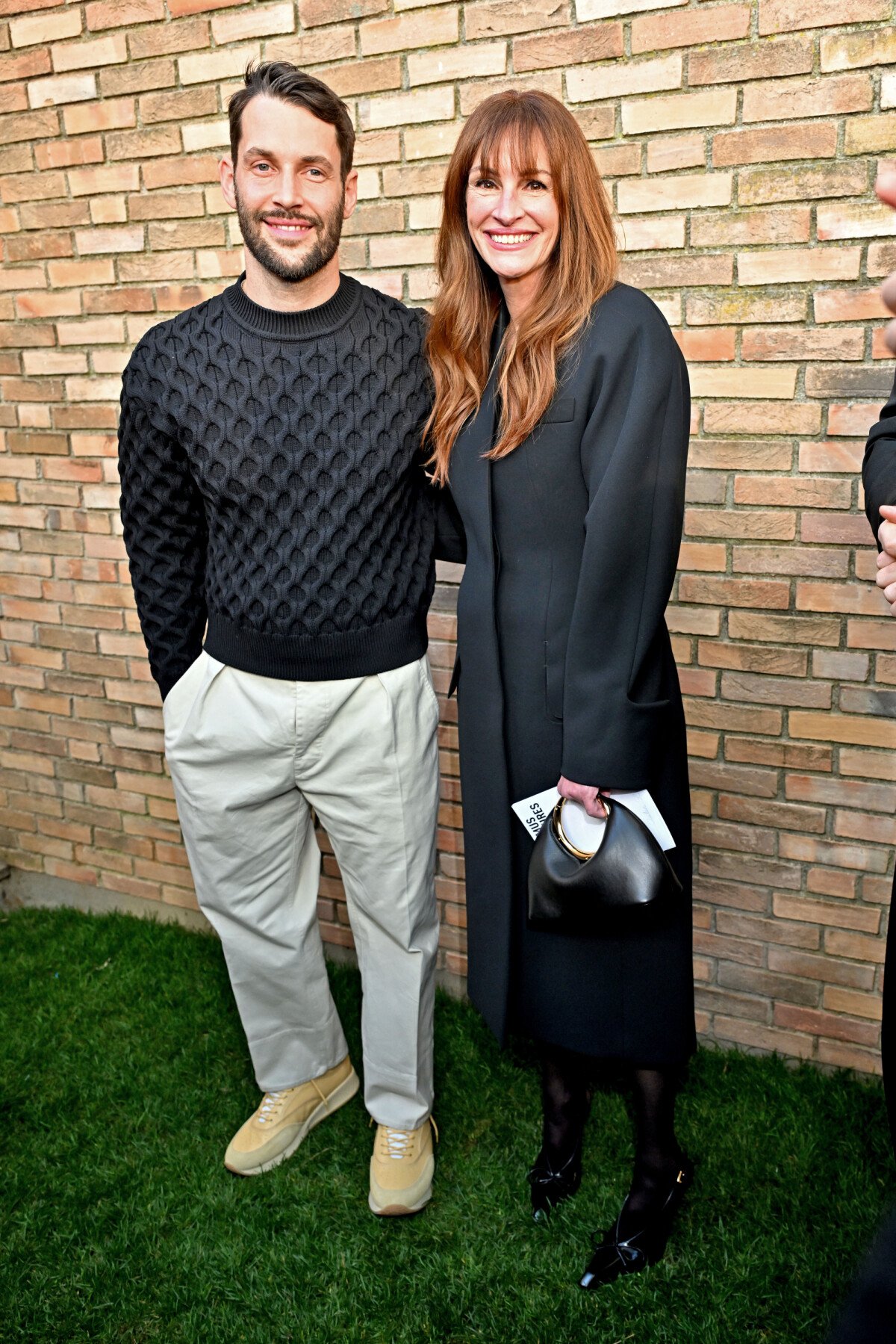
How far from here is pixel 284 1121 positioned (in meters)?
2.79

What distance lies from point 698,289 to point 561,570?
904 millimetres

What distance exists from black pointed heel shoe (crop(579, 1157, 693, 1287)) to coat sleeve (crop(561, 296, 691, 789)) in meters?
1.01

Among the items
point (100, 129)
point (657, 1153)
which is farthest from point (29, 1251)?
point (100, 129)

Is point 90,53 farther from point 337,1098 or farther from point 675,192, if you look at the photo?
point 337,1098

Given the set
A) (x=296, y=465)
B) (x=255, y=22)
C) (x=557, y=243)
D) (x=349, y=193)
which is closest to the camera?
(x=557, y=243)

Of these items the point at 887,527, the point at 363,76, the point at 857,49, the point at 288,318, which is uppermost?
the point at 363,76

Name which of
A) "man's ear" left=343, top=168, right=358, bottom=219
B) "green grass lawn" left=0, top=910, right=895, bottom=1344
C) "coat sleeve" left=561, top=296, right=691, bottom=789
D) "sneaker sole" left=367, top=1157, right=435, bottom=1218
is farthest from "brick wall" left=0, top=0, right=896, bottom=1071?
"sneaker sole" left=367, top=1157, right=435, bottom=1218

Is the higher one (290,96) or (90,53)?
(90,53)

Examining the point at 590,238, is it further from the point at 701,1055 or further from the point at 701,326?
the point at 701,1055

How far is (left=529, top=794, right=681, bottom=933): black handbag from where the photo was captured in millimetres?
2039

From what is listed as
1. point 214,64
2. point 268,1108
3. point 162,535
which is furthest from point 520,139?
point 268,1108

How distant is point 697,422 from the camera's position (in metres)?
2.64

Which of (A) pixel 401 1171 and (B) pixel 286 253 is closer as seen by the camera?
(B) pixel 286 253

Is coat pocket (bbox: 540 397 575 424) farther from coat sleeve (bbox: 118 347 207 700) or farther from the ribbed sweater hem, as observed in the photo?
coat sleeve (bbox: 118 347 207 700)
